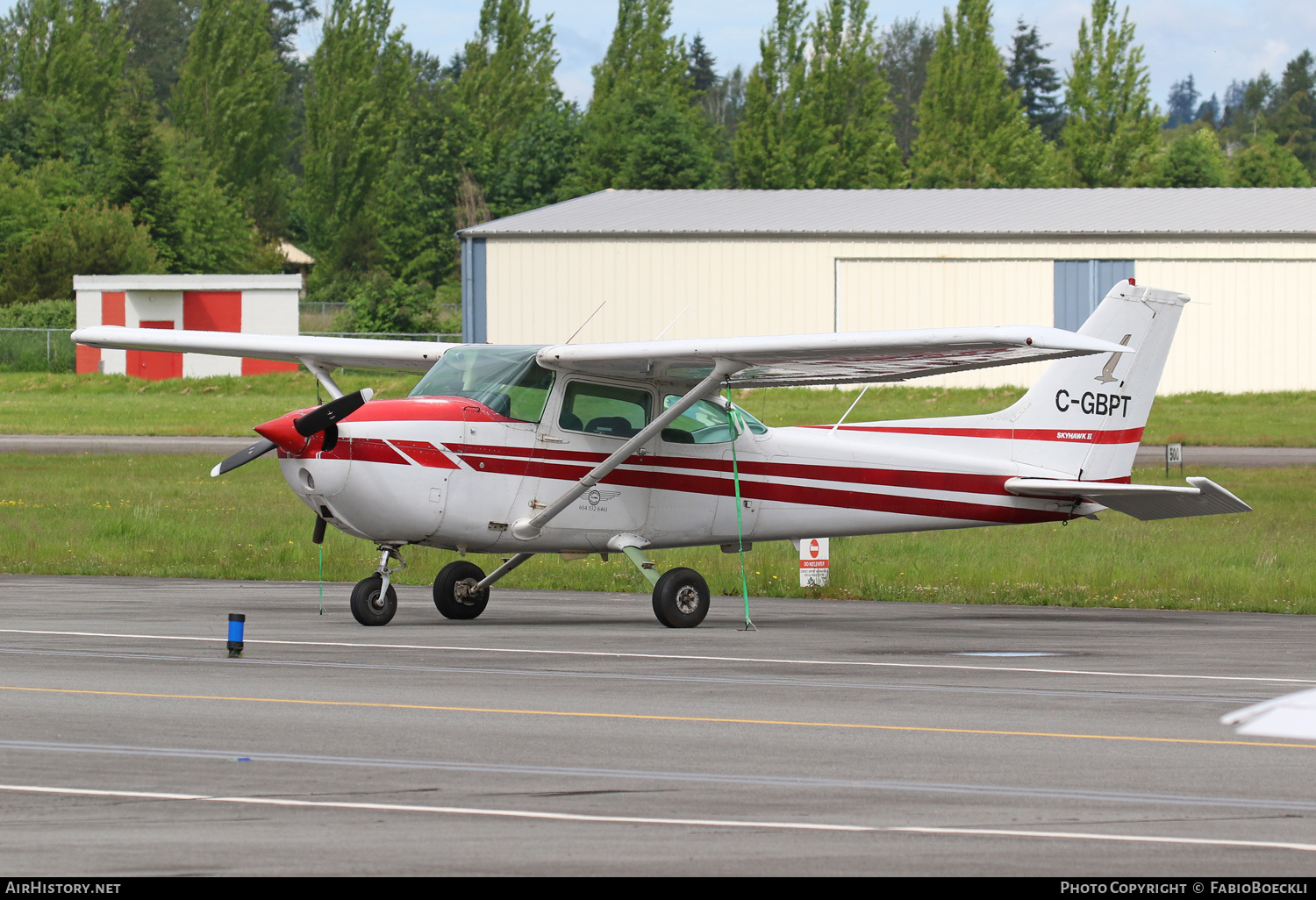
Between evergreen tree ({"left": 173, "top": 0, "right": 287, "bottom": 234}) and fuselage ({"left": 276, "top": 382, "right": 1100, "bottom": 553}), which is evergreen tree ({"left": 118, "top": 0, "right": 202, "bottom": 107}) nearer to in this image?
evergreen tree ({"left": 173, "top": 0, "right": 287, "bottom": 234})

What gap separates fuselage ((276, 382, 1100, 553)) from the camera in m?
12.8

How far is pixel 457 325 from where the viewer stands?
67.6 m

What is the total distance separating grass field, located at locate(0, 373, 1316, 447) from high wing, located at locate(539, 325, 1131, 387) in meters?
23.7

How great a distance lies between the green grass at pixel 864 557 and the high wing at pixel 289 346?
2.30 m

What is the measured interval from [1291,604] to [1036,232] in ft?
108

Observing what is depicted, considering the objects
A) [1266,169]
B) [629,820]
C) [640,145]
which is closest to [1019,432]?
[629,820]

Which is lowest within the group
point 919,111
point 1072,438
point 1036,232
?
point 1072,438

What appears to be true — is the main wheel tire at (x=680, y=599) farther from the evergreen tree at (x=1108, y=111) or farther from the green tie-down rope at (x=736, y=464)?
the evergreen tree at (x=1108, y=111)

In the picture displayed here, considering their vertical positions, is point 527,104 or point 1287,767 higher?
point 527,104

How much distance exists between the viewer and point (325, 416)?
491 inches

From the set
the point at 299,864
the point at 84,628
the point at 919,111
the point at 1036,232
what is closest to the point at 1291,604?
the point at 84,628

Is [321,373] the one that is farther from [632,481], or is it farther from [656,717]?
[656,717]
